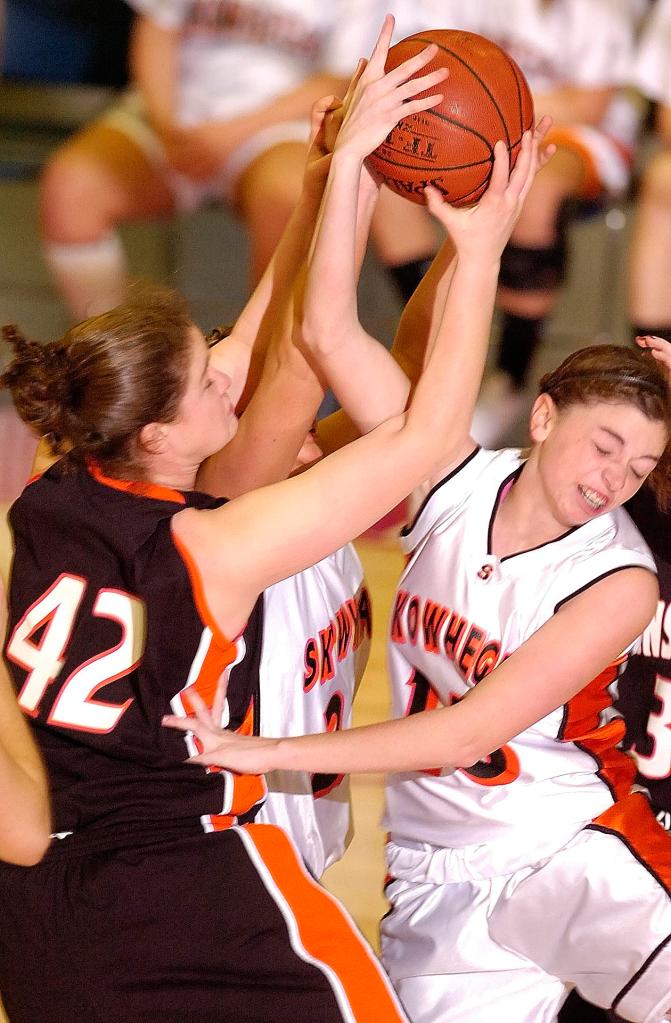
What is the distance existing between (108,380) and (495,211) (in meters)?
0.62

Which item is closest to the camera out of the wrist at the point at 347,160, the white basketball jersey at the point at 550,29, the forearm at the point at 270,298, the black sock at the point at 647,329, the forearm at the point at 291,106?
the wrist at the point at 347,160

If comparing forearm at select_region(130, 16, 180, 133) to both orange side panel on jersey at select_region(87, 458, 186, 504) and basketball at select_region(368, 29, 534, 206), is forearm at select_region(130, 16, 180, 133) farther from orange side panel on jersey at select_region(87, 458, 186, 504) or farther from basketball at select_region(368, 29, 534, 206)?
orange side panel on jersey at select_region(87, 458, 186, 504)

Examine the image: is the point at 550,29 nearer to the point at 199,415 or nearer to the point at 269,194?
the point at 269,194

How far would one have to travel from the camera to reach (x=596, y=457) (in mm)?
1945

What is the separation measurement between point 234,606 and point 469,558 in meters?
0.50

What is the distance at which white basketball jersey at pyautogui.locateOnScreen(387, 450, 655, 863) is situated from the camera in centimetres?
200

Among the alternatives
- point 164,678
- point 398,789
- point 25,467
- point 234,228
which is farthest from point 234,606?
point 234,228

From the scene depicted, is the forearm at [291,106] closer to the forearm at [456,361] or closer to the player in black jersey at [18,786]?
the forearm at [456,361]

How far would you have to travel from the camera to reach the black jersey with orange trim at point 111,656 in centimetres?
171

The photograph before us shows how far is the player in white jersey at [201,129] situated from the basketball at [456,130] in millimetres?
3863

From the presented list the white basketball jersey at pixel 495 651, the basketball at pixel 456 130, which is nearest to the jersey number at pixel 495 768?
the white basketball jersey at pixel 495 651

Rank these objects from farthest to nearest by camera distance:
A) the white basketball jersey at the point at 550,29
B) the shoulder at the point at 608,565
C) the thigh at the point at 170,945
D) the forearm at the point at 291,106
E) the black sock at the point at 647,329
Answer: the forearm at the point at 291,106 → the black sock at the point at 647,329 → the white basketball jersey at the point at 550,29 → the shoulder at the point at 608,565 → the thigh at the point at 170,945

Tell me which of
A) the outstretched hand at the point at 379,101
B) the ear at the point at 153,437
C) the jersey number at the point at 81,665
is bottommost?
the jersey number at the point at 81,665

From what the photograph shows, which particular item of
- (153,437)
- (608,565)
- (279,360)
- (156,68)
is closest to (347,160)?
(279,360)
